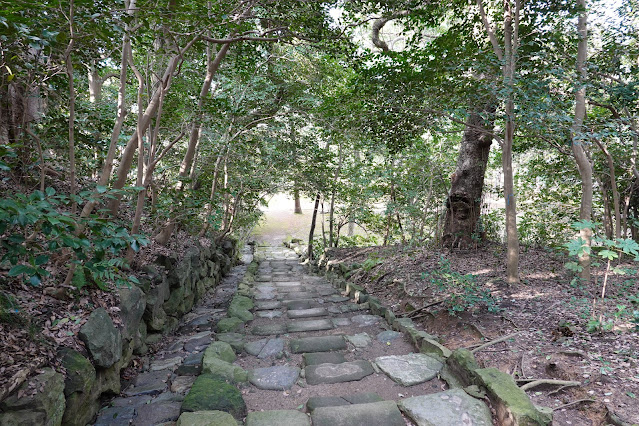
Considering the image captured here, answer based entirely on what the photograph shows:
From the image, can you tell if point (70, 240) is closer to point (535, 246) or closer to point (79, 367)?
point (79, 367)

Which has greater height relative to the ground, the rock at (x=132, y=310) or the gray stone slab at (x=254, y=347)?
the rock at (x=132, y=310)

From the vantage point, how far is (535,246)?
670cm

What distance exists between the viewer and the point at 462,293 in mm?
3924

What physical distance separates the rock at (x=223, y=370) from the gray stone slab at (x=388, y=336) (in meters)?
1.66

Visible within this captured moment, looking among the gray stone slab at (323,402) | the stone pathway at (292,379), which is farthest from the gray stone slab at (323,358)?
the gray stone slab at (323,402)

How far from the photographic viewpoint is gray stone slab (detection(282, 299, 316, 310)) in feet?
17.0

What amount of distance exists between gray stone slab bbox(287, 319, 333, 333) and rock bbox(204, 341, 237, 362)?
0.96m

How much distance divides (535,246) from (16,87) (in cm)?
879

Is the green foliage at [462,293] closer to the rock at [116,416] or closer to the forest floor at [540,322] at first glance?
the forest floor at [540,322]

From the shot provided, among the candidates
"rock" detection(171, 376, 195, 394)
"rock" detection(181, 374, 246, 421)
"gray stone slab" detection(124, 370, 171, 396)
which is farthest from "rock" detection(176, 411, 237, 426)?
"gray stone slab" detection(124, 370, 171, 396)

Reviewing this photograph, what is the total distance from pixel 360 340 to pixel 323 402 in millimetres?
1338

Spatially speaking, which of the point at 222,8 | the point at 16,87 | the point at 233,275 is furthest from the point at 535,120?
the point at 233,275

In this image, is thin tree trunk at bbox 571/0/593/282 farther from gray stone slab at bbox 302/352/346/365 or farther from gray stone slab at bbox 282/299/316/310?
gray stone slab at bbox 282/299/316/310

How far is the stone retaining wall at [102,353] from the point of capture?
1638 mm
